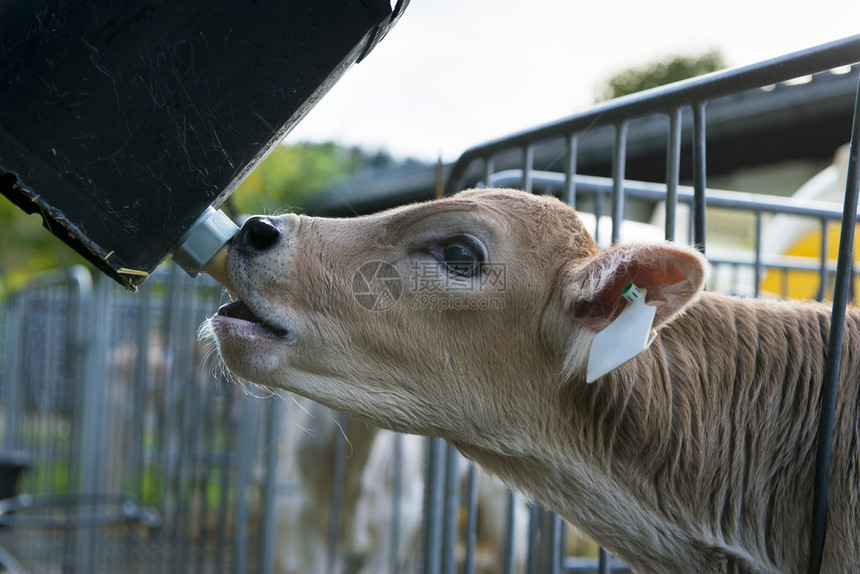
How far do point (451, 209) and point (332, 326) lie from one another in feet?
1.50

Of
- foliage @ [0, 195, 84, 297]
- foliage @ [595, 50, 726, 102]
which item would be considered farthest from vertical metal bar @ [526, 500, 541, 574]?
foliage @ [595, 50, 726, 102]

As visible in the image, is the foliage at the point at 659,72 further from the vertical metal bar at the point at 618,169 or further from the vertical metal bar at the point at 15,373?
the vertical metal bar at the point at 618,169

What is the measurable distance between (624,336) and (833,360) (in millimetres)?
472

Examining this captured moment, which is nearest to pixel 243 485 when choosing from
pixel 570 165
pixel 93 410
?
pixel 93 410

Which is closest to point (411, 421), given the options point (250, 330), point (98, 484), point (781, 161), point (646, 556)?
point (250, 330)

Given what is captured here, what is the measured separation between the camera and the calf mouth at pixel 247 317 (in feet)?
6.79

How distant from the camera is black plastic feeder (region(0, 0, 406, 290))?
154 centimetres

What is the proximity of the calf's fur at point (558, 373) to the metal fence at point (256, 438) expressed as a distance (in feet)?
1.60

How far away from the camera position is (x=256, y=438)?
269 inches

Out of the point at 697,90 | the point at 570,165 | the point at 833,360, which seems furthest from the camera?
the point at 570,165

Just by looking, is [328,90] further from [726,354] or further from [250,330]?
[726,354]

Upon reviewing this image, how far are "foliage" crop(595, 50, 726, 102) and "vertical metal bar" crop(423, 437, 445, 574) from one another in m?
25.1

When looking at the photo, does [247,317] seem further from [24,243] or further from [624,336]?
[24,243]

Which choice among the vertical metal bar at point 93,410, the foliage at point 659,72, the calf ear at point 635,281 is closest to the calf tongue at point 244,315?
the calf ear at point 635,281
